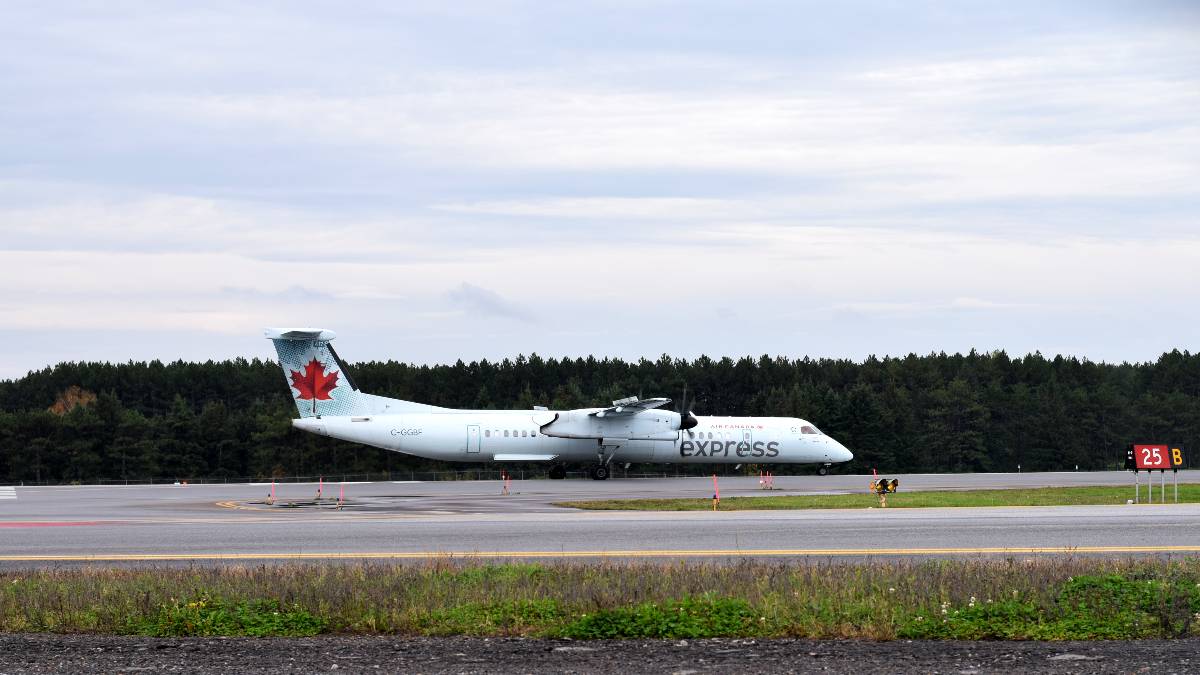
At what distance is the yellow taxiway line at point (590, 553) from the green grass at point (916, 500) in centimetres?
1173

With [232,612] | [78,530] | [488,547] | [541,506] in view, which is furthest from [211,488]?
[232,612]

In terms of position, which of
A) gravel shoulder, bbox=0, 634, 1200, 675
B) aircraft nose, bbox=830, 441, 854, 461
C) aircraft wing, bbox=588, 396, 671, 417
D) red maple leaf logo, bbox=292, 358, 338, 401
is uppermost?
red maple leaf logo, bbox=292, 358, 338, 401

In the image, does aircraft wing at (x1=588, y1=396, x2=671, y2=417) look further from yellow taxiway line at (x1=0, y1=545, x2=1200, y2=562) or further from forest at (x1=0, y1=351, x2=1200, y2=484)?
yellow taxiway line at (x1=0, y1=545, x2=1200, y2=562)

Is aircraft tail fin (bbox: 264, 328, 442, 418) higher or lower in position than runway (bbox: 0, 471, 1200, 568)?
higher

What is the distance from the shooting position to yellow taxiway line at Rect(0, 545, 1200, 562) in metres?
19.9

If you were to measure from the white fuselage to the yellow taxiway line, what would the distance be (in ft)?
98.6

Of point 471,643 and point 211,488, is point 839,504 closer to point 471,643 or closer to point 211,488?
point 471,643

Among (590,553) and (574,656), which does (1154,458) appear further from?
(574,656)

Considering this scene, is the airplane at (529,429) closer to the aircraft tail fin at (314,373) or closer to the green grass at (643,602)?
the aircraft tail fin at (314,373)

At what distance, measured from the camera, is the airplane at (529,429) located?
170 ft

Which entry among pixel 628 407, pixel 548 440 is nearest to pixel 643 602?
pixel 628 407

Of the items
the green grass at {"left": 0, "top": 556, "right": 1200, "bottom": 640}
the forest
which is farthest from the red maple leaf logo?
the green grass at {"left": 0, "top": 556, "right": 1200, "bottom": 640}

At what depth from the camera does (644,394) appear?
394 feet

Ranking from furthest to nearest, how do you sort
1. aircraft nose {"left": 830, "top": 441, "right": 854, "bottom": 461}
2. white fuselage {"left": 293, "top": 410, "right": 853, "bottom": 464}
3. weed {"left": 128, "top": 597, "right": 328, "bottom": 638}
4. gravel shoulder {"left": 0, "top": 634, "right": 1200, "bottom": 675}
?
aircraft nose {"left": 830, "top": 441, "right": 854, "bottom": 461} → white fuselage {"left": 293, "top": 410, "right": 853, "bottom": 464} → weed {"left": 128, "top": 597, "right": 328, "bottom": 638} → gravel shoulder {"left": 0, "top": 634, "right": 1200, "bottom": 675}
